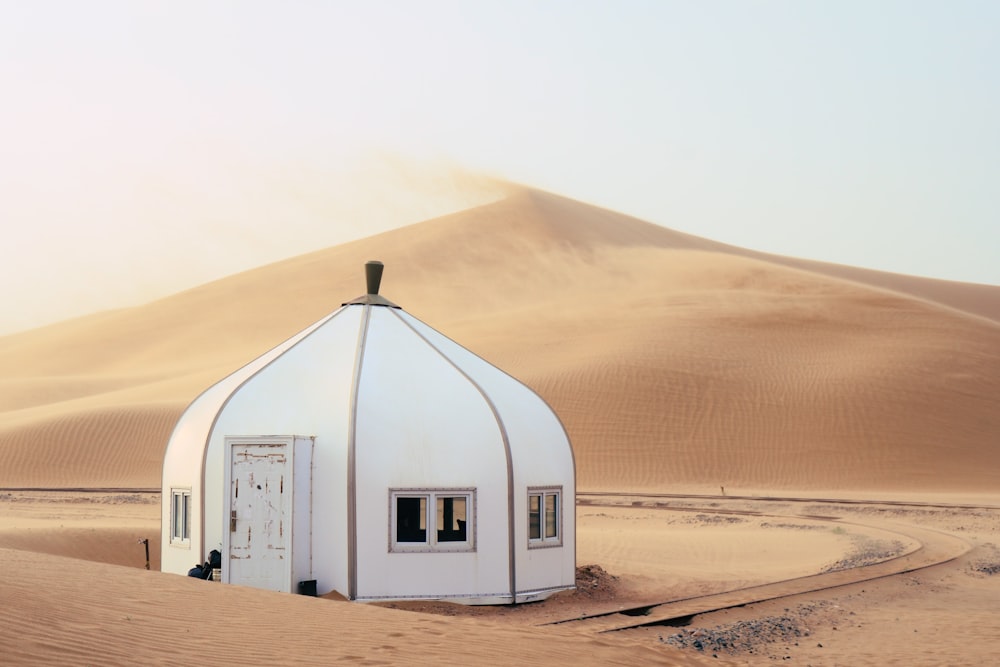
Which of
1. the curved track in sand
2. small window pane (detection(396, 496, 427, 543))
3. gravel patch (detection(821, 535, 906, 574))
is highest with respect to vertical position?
small window pane (detection(396, 496, 427, 543))

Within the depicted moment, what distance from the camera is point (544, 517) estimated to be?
56.4 ft

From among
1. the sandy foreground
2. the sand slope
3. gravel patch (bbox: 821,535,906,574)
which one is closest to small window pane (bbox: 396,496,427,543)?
the sandy foreground

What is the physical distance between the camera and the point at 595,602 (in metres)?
16.8

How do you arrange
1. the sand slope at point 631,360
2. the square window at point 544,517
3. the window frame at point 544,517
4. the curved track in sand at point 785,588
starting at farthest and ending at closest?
1. the sand slope at point 631,360
2. the square window at point 544,517
3. the window frame at point 544,517
4. the curved track in sand at point 785,588

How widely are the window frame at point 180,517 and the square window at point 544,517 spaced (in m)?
4.62

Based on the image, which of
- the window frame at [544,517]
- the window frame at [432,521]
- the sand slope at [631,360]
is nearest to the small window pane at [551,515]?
the window frame at [544,517]

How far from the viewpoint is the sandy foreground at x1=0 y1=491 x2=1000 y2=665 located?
10.1 meters

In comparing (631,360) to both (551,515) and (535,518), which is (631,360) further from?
(535,518)

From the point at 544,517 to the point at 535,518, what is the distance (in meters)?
0.14

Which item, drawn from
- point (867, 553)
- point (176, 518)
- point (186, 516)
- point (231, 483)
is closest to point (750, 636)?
point (231, 483)

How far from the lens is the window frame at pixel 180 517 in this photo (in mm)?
17219

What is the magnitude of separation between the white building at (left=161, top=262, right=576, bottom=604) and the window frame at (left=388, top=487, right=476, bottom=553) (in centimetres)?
2

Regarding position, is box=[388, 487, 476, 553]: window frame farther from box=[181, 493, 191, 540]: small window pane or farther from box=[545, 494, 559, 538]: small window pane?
box=[181, 493, 191, 540]: small window pane

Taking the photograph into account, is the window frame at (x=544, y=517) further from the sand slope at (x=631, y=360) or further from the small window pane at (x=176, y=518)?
the sand slope at (x=631, y=360)
